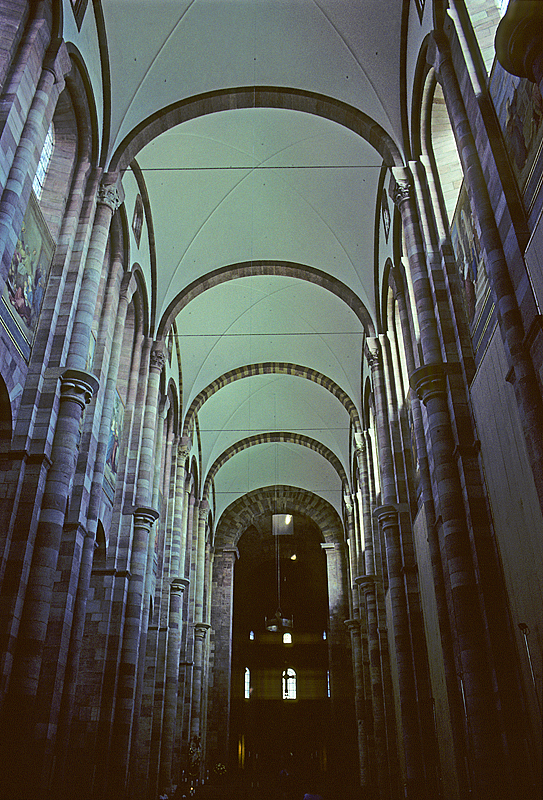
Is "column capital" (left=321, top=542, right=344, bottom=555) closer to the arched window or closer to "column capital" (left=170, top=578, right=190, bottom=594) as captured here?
"column capital" (left=170, top=578, right=190, bottom=594)

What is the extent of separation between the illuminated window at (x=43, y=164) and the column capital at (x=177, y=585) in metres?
13.3

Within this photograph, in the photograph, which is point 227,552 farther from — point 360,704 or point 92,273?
point 92,273

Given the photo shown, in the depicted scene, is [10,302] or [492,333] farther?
[10,302]

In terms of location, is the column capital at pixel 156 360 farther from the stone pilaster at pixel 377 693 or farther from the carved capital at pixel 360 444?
the stone pilaster at pixel 377 693

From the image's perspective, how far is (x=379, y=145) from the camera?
14.7m

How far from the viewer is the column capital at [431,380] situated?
10664 millimetres

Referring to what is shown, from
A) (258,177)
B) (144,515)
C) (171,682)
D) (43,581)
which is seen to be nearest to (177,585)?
(171,682)

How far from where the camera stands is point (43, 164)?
12438 millimetres

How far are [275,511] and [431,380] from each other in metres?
27.6

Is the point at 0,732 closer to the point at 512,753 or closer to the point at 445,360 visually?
the point at 512,753

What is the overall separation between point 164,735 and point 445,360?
49.7ft

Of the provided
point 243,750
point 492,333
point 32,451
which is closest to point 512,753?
point 492,333

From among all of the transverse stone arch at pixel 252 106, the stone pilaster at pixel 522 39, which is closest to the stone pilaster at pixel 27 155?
the transverse stone arch at pixel 252 106

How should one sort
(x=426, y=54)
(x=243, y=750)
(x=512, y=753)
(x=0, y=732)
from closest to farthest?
(x=512, y=753)
(x=0, y=732)
(x=426, y=54)
(x=243, y=750)
